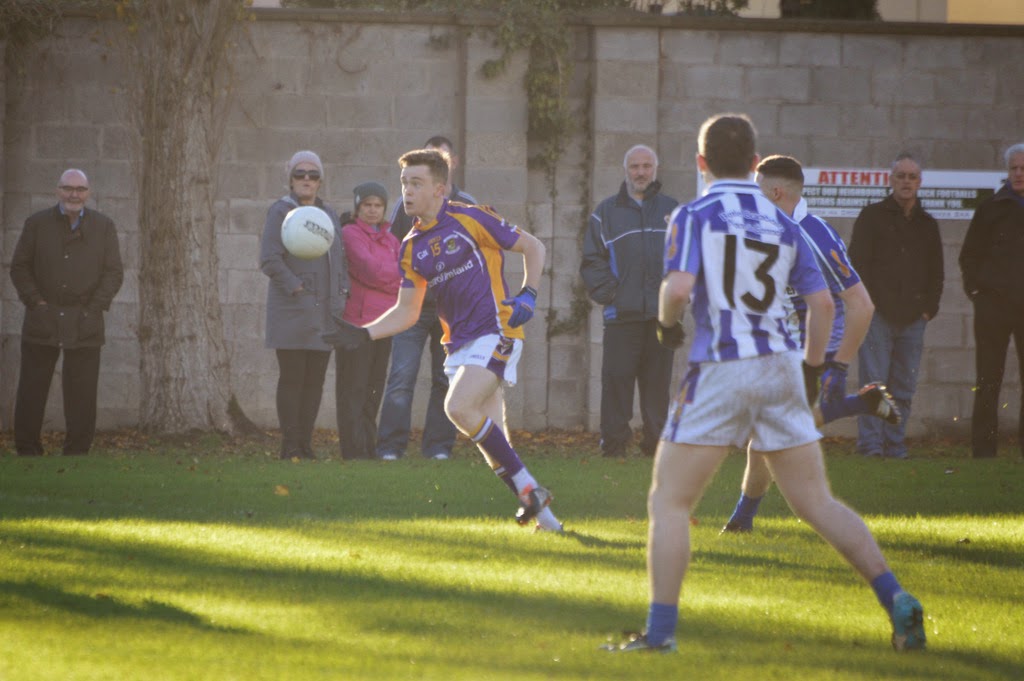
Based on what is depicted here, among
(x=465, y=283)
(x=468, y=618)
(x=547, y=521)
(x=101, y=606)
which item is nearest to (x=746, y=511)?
(x=547, y=521)

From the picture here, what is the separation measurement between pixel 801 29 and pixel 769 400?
10.7 m

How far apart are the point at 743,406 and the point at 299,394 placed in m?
7.20

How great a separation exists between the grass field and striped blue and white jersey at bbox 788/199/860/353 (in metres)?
1.10

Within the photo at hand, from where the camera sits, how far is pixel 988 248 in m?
12.6

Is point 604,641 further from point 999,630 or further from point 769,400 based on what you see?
point 999,630

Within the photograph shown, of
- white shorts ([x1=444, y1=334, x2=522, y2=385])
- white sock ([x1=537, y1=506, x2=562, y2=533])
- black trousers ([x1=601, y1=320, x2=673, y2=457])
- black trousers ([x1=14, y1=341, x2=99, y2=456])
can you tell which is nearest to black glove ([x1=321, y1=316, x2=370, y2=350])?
white shorts ([x1=444, y1=334, x2=522, y2=385])

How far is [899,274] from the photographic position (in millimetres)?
12797

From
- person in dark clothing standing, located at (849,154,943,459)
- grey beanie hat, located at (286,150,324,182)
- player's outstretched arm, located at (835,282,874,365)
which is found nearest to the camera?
player's outstretched arm, located at (835,282,874,365)

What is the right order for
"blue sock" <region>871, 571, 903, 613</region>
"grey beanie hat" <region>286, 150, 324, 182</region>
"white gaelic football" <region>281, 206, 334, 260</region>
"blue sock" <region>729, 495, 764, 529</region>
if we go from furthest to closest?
"grey beanie hat" <region>286, 150, 324, 182</region>, "white gaelic football" <region>281, 206, 334, 260</region>, "blue sock" <region>729, 495, 764, 529</region>, "blue sock" <region>871, 571, 903, 613</region>

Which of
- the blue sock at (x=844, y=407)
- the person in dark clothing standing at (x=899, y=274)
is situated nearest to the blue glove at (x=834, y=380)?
the blue sock at (x=844, y=407)

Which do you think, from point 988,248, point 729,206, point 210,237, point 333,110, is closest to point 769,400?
point 729,206

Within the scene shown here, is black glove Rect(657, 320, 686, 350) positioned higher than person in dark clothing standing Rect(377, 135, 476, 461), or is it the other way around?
black glove Rect(657, 320, 686, 350)

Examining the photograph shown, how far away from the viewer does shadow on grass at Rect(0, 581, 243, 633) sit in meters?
5.49

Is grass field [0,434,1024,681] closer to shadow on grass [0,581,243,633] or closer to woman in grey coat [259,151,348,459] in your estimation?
shadow on grass [0,581,243,633]
